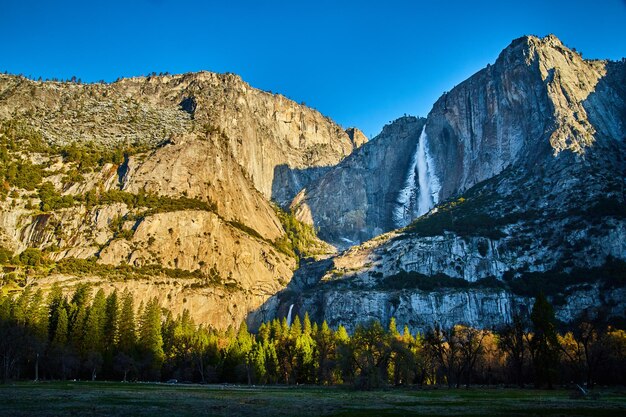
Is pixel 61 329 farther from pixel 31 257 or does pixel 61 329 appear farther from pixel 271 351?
pixel 31 257

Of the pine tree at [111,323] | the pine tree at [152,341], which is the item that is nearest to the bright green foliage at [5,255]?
the pine tree at [111,323]

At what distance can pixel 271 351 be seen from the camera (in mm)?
113250

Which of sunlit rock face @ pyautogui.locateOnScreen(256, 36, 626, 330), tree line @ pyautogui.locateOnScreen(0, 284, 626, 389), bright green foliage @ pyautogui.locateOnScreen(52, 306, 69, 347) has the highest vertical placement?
sunlit rock face @ pyautogui.locateOnScreen(256, 36, 626, 330)

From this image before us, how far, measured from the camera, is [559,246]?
168m

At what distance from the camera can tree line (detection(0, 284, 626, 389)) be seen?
284ft

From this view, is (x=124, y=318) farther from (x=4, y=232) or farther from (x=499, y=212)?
(x=499, y=212)

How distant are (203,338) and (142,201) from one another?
74.5 meters

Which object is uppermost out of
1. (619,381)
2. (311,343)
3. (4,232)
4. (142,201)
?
(142,201)

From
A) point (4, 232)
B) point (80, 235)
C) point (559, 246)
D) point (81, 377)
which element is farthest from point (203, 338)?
point (559, 246)

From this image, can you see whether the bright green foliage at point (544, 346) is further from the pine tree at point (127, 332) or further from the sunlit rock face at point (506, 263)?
the pine tree at point (127, 332)

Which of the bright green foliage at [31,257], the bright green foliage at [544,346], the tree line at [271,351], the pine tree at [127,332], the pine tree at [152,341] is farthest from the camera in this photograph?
the bright green foliage at [31,257]

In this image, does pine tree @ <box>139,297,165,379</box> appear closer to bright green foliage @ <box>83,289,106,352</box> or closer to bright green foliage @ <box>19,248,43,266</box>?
bright green foliage @ <box>83,289,106,352</box>

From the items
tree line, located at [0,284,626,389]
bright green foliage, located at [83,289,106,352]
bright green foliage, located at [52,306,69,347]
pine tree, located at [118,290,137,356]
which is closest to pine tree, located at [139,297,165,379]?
tree line, located at [0,284,626,389]

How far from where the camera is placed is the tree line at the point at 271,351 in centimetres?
8656
